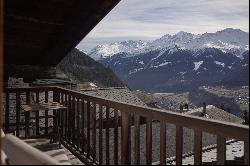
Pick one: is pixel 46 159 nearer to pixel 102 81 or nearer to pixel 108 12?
pixel 108 12

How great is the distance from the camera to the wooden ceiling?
4938 mm

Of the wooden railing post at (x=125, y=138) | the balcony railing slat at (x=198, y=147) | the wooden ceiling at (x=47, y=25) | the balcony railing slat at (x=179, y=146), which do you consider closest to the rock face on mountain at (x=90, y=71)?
the wooden ceiling at (x=47, y=25)

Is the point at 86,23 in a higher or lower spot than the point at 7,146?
higher

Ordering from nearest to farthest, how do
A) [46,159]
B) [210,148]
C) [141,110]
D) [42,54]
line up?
[46,159] → [141,110] → [42,54] → [210,148]

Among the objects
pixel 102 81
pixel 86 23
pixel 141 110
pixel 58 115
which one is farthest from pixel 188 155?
pixel 102 81

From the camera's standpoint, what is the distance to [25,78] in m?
7.91

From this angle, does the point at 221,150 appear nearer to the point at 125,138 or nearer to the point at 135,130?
the point at 135,130

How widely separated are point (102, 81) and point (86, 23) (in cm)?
14784

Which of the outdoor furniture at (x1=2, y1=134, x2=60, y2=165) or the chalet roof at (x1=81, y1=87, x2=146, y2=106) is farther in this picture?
the chalet roof at (x1=81, y1=87, x2=146, y2=106)

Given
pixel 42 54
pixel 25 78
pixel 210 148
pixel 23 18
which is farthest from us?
pixel 210 148

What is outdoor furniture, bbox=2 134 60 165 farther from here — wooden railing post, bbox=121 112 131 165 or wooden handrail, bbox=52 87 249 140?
wooden railing post, bbox=121 112 131 165

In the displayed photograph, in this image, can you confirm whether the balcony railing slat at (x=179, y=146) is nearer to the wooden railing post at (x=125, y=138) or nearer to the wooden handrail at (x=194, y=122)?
the wooden handrail at (x=194, y=122)

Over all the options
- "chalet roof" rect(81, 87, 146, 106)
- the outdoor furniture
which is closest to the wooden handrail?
the outdoor furniture

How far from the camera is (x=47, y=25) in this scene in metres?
5.84
